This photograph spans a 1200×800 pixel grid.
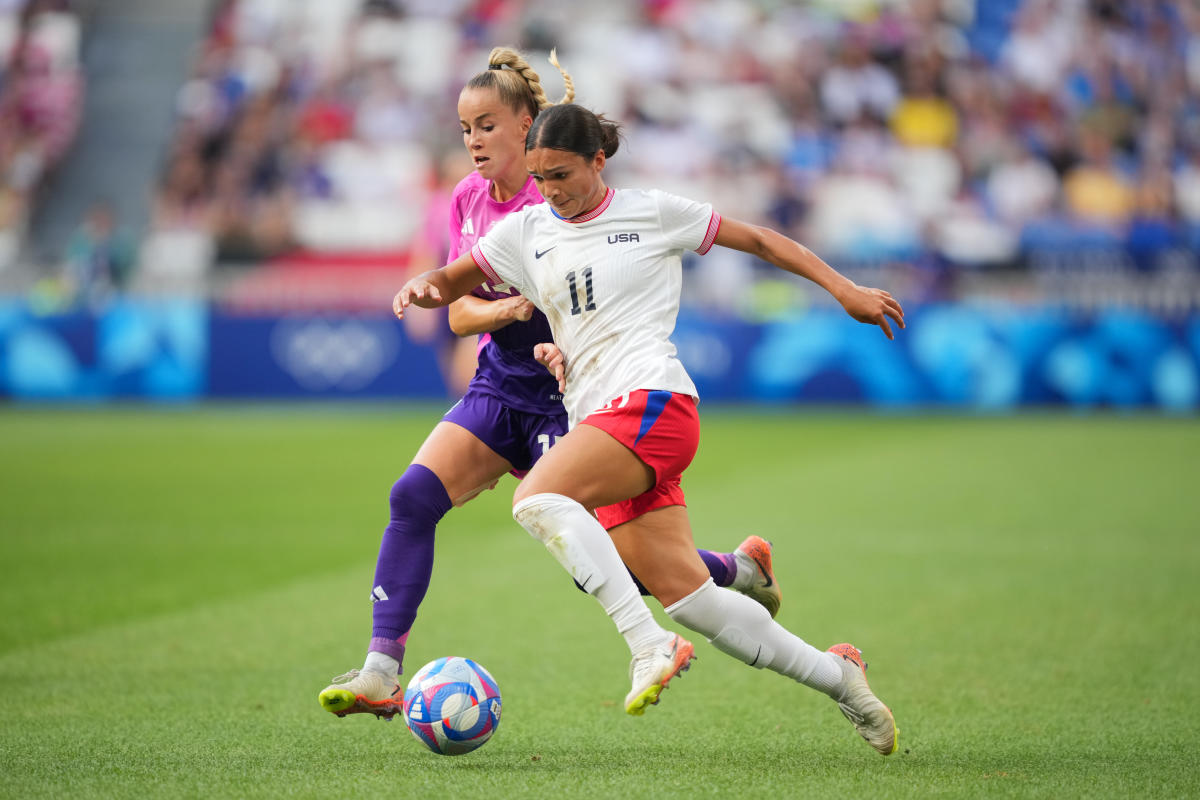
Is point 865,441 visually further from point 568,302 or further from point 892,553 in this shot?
point 568,302

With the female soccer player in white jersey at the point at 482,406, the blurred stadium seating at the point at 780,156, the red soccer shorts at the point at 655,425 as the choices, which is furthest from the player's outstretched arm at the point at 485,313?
the blurred stadium seating at the point at 780,156

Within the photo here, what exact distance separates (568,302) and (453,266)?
0.42 m

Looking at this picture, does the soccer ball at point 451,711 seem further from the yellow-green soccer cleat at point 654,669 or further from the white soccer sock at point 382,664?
the yellow-green soccer cleat at point 654,669

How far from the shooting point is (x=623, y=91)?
24.3 meters

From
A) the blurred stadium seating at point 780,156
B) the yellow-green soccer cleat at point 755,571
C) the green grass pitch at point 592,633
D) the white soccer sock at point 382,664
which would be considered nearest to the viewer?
the green grass pitch at point 592,633

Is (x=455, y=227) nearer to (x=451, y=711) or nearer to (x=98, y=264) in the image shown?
(x=451, y=711)

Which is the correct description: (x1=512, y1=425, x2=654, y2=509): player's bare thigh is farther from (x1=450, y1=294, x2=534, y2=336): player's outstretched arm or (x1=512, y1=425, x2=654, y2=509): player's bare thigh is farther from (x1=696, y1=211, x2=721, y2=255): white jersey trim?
(x1=696, y1=211, x2=721, y2=255): white jersey trim

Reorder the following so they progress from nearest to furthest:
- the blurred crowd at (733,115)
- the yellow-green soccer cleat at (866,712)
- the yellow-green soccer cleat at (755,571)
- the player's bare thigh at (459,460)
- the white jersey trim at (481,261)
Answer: the yellow-green soccer cleat at (866,712) < the white jersey trim at (481,261) < the player's bare thigh at (459,460) < the yellow-green soccer cleat at (755,571) < the blurred crowd at (733,115)

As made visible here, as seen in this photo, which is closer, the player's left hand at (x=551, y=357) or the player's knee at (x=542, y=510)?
the player's knee at (x=542, y=510)

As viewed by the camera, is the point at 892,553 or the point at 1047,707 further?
the point at 892,553

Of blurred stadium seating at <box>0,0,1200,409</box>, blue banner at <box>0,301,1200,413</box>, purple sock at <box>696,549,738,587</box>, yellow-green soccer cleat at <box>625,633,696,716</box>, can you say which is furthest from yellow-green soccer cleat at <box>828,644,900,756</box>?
blurred stadium seating at <box>0,0,1200,409</box>

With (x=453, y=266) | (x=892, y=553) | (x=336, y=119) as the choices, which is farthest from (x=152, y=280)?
(x=453, y=266)

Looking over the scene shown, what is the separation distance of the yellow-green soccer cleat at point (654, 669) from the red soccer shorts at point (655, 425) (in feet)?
1.82

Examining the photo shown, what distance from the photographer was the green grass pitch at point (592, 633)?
4312 mm
